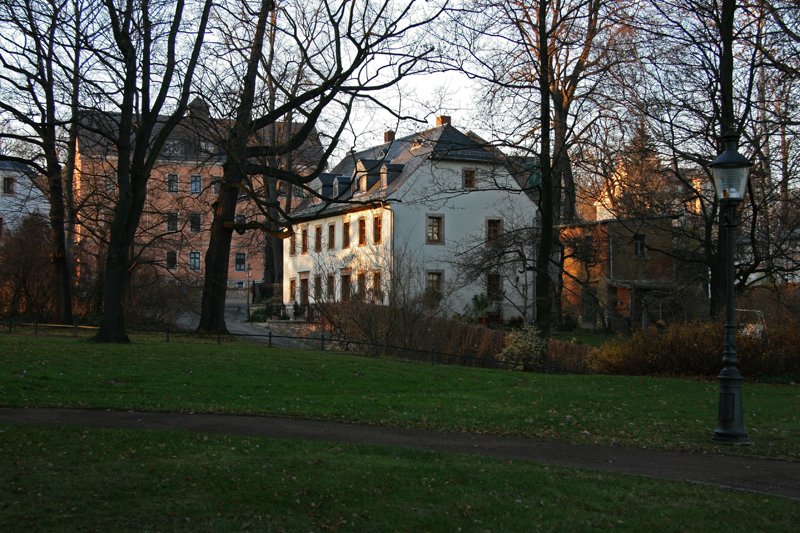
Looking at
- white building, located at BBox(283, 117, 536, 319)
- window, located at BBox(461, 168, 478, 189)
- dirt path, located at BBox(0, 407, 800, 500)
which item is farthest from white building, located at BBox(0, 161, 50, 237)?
window, located at BBox(461, 168, 478, 189)

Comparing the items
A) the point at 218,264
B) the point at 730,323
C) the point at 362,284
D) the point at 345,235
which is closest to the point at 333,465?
the point at 730,323

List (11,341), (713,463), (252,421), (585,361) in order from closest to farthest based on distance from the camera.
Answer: (713,463) → (252,421) → (11,341) → (585,361)

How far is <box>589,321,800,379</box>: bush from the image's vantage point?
22609mm

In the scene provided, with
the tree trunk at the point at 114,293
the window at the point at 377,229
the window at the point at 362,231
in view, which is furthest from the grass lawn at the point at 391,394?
the window at the point at 362,231

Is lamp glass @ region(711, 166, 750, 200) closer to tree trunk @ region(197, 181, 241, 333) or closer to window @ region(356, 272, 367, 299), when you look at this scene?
window @ region(356, 272, 367, 299)

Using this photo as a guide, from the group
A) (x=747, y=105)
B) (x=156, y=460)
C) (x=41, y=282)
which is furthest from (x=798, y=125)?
(x=41, y=282)

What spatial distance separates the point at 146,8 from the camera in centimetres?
2192

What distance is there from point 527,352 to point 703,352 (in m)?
5.09

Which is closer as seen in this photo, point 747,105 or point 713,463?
point 713,463

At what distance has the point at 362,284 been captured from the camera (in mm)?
31422

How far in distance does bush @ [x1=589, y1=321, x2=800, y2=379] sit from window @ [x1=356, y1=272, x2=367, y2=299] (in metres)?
9.41

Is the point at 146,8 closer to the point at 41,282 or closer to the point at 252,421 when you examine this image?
the point at 252,421

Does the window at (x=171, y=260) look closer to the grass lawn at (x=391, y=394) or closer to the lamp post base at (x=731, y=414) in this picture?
the grass lawn at (x=391, y=394)

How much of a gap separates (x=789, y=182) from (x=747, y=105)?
2743 mm
